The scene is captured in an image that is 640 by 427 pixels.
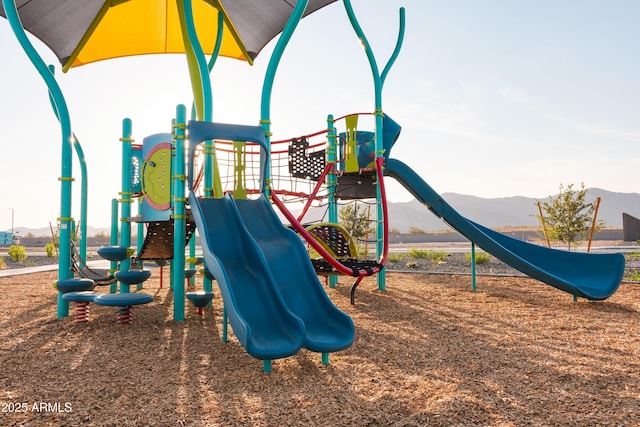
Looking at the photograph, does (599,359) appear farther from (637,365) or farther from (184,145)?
(184,145)

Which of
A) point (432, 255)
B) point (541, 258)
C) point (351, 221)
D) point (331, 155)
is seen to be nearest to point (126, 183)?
point (331, 155)

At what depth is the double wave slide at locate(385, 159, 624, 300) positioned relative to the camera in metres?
7.32

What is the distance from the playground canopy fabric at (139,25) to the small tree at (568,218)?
10.5 metres

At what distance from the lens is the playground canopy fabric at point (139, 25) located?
30.2 feet

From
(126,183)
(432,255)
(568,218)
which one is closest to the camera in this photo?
(126,183)

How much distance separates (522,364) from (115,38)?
36.0ft

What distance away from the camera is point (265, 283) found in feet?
14.4

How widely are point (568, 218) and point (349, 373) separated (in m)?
13.4

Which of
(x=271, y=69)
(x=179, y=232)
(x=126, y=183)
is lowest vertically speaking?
(x=179, y=232)

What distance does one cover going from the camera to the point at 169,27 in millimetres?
10594

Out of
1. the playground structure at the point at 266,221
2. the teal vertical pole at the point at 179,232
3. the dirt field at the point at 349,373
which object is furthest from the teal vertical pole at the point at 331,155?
the teal vertical pole at the point at 179,232

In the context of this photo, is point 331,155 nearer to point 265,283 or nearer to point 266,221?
point 266,221

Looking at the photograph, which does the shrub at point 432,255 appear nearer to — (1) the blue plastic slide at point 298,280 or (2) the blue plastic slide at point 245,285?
(1) the blue plastic slide at point 298,280

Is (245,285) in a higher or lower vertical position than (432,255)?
higher
